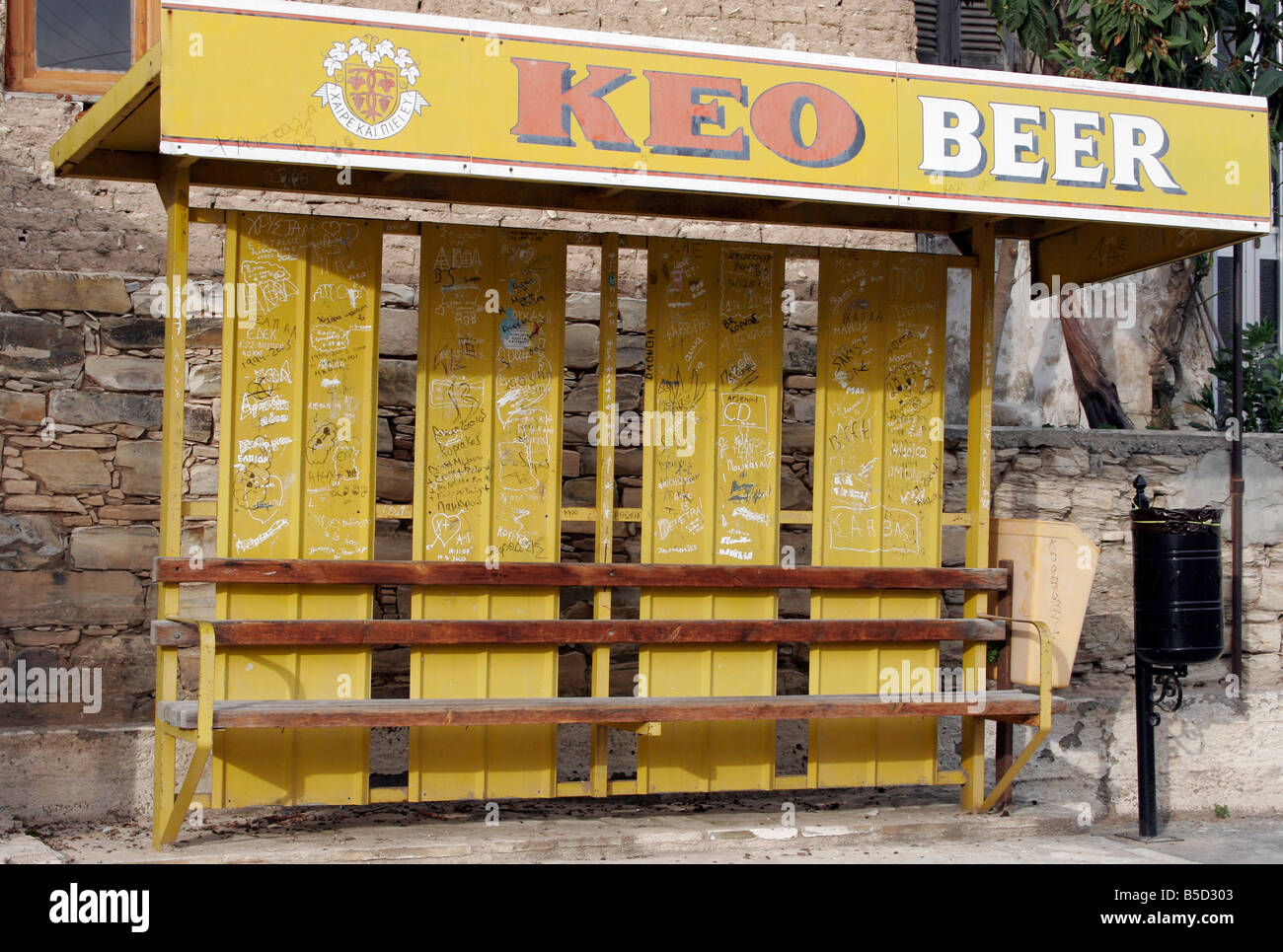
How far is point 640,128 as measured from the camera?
4.83 m

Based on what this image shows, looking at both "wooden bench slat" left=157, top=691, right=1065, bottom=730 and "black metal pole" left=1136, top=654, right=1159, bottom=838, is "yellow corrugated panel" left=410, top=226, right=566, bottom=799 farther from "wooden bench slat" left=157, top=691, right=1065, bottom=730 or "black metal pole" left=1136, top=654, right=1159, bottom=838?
"black metal pole" left=1136, top=654, right=1159, bottom=838

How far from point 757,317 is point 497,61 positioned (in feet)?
5.76

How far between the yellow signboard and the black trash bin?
4.78 ft

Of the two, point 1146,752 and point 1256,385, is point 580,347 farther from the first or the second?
point 1256,385

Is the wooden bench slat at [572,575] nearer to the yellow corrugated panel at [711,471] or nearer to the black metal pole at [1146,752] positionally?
the yellow corrugated panel at [711,471]

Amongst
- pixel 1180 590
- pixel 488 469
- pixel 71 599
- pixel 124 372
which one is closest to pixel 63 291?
pixel 124 372

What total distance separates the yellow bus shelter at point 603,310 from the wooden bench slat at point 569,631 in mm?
106

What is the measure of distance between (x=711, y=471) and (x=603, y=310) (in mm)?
849

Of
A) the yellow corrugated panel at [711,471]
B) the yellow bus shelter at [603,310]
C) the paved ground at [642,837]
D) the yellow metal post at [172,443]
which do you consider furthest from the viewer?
the yellow corrugated panel at [711,471]

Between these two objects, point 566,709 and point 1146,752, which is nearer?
point 566,709

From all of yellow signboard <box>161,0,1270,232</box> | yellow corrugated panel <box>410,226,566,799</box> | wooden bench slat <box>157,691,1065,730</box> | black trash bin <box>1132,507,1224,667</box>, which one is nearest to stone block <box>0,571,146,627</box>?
wooden bench slat <box>157,691,1065,730</box>

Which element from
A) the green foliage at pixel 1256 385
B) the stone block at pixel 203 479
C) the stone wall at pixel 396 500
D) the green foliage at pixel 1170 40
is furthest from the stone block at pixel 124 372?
the green foliage at pixel 1256 385

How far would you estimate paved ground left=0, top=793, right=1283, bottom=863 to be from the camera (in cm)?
520

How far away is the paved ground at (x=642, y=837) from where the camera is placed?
17.0 ft
